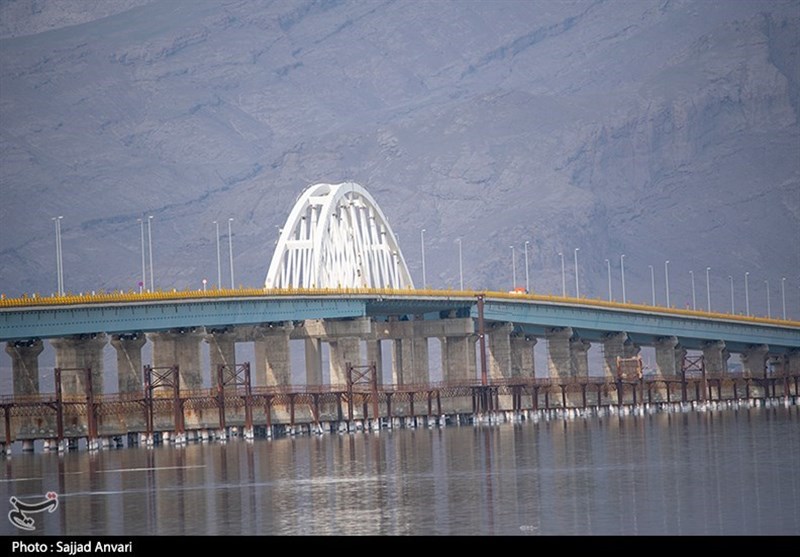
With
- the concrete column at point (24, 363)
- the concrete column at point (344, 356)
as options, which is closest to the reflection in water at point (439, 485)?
the concrete column at point (24, 363)

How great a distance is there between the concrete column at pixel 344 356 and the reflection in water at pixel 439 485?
101 ft

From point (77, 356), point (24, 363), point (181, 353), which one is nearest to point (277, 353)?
point (181, 353)

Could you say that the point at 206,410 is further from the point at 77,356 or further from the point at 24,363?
the point at 24,363

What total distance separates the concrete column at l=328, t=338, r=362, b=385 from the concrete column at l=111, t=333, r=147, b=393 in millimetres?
26563

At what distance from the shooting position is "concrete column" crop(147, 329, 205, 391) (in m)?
177

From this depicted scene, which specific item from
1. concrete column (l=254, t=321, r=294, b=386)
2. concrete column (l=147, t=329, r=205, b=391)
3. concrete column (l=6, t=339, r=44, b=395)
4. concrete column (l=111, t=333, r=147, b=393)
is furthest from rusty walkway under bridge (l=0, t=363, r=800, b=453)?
concrete column (l=254, t=321, r=294, b=386)

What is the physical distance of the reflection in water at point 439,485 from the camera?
8812 centimetres

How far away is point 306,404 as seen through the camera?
182375 millimetres

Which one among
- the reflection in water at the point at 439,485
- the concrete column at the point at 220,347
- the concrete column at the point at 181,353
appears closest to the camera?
the reflection in water at the point at 439,485

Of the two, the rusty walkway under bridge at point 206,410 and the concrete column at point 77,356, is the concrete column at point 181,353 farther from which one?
the concrete column at point 77,356

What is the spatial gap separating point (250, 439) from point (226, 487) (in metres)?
57.0

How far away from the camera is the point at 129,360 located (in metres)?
173
